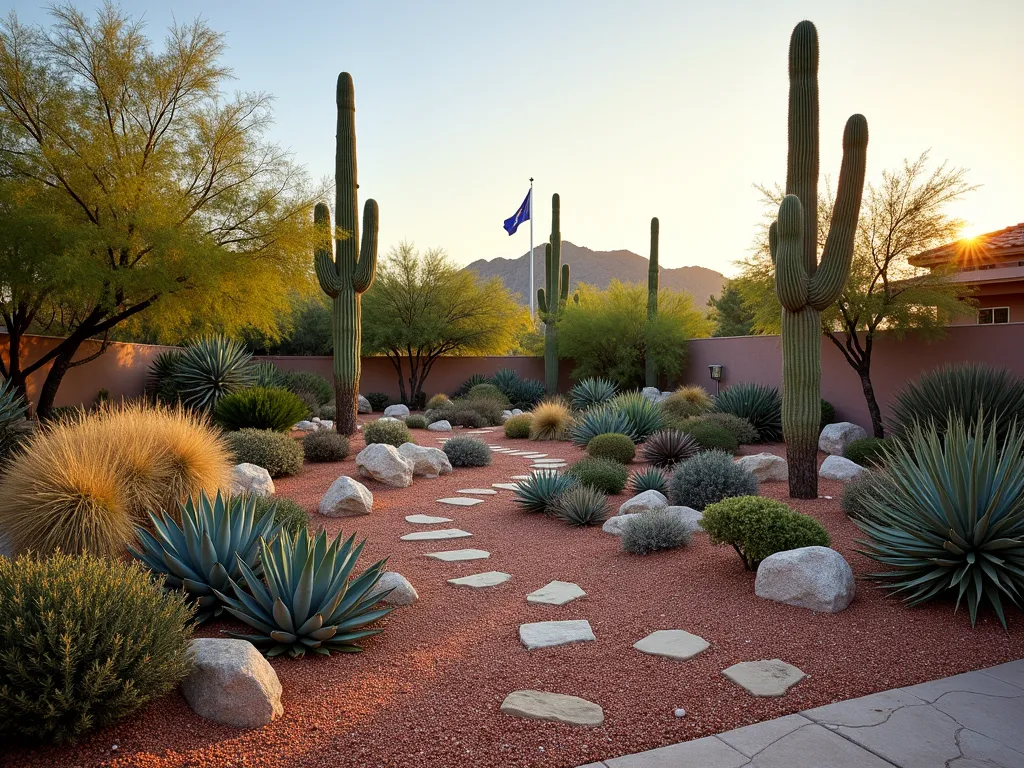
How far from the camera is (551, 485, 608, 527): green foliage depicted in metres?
7.98

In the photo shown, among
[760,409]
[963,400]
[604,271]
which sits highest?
[604,271]

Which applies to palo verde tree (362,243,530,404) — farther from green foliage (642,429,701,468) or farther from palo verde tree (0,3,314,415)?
green foliage (642,429,701,468)

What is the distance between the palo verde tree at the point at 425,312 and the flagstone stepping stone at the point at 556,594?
19623 mm

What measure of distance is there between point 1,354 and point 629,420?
1156 centimetres

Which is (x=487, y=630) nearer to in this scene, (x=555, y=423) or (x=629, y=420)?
(x=629, y=420)

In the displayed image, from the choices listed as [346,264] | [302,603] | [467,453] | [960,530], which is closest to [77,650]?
[302,603]

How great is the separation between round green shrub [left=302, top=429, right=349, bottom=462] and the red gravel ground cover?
6.07 meters

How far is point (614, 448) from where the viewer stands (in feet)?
39.4

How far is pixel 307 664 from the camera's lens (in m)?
4.17

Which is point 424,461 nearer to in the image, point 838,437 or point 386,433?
point 386,433

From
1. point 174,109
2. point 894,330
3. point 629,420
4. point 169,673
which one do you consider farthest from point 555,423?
point 169,673

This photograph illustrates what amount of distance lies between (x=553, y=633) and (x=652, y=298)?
2059 cm

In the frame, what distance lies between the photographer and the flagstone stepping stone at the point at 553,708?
139 inches

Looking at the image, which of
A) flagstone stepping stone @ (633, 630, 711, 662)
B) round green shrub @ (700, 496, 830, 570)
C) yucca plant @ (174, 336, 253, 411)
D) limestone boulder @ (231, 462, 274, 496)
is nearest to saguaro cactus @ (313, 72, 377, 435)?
yucca plant @ (174, 336, 253, 411)
